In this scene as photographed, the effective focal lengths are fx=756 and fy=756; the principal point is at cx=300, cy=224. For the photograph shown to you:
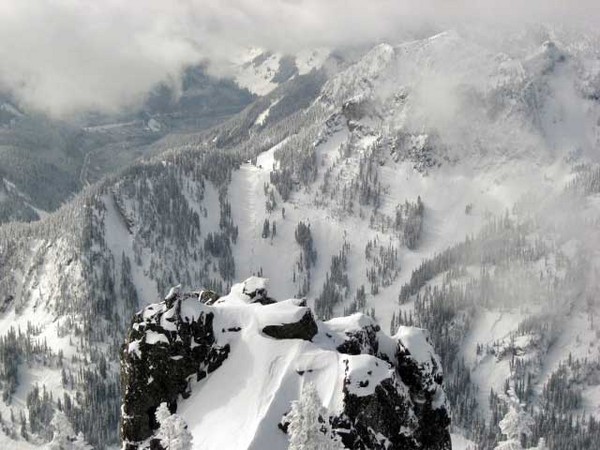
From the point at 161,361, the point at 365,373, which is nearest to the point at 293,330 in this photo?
the point at 365,373

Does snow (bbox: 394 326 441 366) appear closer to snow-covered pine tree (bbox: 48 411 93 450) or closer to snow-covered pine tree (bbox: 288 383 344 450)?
snow-covered pine tree (bbox: 288 383 344 450)

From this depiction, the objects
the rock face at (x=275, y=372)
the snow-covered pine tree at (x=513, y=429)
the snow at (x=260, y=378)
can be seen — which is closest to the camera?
the snow-covered pine tree at (x=513, y=429)

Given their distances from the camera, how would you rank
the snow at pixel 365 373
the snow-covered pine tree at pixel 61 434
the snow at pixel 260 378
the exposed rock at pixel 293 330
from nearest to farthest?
the snow-covered pine tree at pixel 61 434
the snow at pixel 260 378
the snow at pixel 365 373
the exposed rock at pixel 293 330

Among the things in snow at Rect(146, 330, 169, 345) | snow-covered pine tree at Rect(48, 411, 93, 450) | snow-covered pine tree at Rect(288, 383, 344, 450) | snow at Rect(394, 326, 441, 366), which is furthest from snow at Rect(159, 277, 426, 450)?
snow-covered pine tree at Rect(288, 383, 344, 450)

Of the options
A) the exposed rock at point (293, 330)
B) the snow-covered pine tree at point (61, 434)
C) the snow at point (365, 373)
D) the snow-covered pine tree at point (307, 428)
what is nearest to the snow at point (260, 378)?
the snow at point (365, 373)

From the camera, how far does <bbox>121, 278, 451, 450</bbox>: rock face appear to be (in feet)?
271

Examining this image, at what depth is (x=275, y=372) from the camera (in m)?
86.8

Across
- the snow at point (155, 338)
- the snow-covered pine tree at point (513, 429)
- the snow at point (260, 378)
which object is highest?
the snow at point (155, 338)

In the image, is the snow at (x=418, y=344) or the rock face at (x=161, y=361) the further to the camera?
the snow at (x=418, y=344)

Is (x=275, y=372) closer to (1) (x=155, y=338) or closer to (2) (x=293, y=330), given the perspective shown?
(2) (x=293, y=330)

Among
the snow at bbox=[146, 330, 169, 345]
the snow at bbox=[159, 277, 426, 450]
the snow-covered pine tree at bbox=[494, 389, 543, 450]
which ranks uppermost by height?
the snow at bbox=[146, 330, 169, 345]

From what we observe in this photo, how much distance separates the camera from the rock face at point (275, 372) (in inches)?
3248

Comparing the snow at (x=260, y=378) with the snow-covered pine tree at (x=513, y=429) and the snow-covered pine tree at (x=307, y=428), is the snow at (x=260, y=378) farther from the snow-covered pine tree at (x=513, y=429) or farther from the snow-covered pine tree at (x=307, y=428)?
the snow-covered pine tree at (x=513, y=429)

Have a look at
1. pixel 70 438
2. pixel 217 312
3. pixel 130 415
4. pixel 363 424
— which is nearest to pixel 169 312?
pixel 217 312
